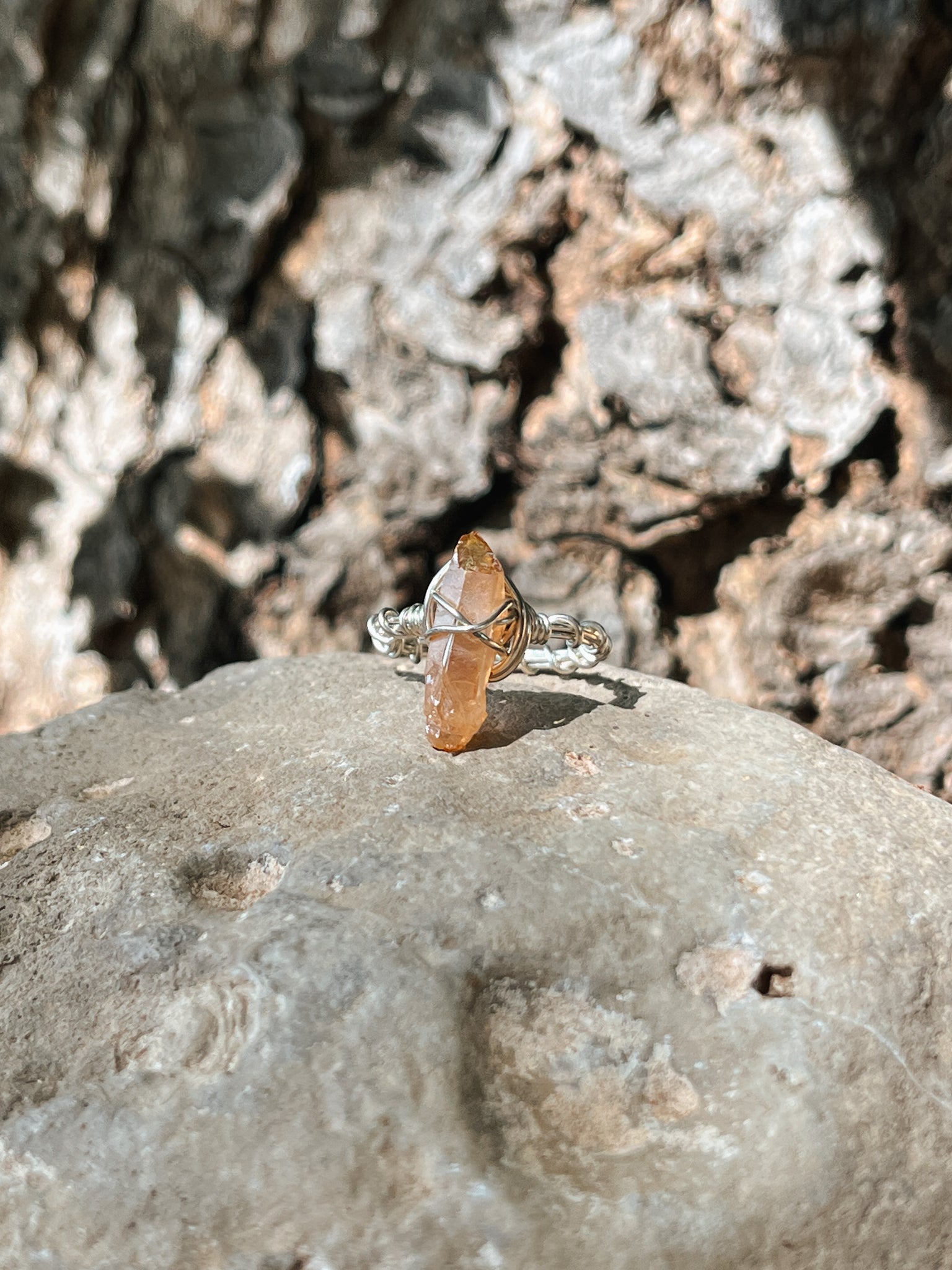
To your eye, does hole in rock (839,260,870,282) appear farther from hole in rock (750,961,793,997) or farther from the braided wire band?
hole in rock (750,961,793,997)

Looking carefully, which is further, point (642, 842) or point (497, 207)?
point (497, 207)

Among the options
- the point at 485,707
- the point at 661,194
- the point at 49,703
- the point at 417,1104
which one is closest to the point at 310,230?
the point at 661,194

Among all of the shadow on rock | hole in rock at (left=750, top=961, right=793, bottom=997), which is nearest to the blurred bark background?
the shadow on rock

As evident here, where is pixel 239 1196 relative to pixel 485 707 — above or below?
below

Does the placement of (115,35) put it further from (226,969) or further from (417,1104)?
(417,1104)

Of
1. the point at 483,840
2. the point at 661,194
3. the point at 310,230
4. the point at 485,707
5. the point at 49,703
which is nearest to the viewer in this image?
the point at 483,840

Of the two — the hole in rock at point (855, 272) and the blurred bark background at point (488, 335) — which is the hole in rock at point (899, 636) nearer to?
the blurred bark background at point (488, 335)

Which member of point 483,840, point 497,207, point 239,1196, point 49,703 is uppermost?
point 497,207
